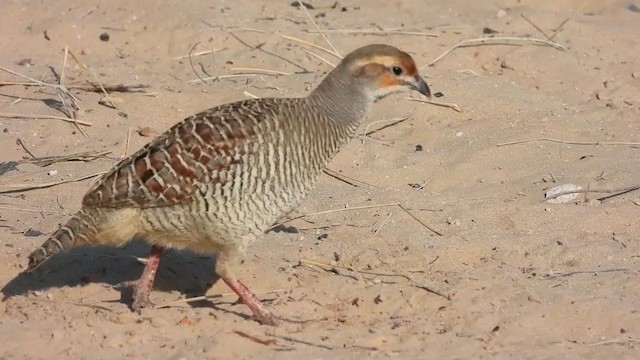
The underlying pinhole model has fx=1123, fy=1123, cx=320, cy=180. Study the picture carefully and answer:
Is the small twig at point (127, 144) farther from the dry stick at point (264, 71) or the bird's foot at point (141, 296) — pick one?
the bird's foot at point (141, 296)

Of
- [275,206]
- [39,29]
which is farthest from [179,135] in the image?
[39,29]

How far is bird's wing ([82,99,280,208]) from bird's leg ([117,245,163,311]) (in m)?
0.53

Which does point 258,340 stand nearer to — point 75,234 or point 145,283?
point 145,283

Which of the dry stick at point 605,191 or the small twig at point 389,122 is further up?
the small twig at point 389,122

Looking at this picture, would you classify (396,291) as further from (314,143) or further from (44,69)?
(44,69)

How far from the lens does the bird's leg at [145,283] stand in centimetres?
594

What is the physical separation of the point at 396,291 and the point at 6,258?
2.20 m

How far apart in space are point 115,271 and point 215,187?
1205 mm

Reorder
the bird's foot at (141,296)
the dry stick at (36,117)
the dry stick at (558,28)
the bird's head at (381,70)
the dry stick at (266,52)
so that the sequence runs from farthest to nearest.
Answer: the dry stick at (558,28) < the dry stick at (266,52) < the dry stick at (36,117) < the bird's head at (381,70) < the bird's foot at (141,296)

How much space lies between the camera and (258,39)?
32.1 ft

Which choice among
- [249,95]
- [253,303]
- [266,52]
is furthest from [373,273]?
[266,52]

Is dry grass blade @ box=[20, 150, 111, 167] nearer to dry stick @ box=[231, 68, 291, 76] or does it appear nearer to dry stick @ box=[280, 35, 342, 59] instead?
dry stick @ box=[231, 68, 291, 76]

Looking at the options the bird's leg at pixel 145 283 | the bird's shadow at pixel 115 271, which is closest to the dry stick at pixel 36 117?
the bird's shadow at pixel 115 271

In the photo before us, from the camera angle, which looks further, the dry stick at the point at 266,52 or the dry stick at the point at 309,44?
the dry stick at the point at 266,52
